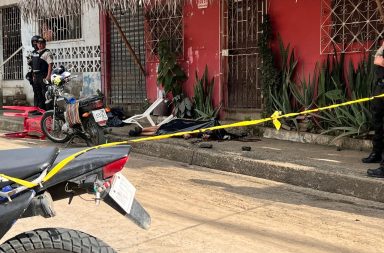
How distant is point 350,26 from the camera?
766 cm

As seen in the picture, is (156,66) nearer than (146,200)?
No

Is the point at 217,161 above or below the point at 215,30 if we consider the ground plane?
below

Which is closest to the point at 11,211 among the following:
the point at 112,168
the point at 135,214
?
the point at 112,168

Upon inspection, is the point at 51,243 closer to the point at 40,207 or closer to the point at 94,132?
the point at 40,207

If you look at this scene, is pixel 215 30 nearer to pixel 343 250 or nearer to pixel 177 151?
pixel 177 151

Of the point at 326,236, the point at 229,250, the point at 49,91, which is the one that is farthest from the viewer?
the point at 49,91

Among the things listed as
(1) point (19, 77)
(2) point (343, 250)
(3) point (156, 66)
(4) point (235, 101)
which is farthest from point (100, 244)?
(1) point (19, 77)

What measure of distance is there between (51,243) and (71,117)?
6.50 metres

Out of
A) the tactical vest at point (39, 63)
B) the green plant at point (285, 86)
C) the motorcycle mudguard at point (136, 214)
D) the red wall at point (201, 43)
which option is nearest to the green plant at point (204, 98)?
the red wall at point (201, 43)

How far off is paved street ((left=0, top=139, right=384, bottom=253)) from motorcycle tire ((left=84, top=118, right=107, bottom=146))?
222 cm

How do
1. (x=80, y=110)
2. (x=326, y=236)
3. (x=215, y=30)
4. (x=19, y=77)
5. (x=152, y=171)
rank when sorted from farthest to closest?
1. (x=19, y=77)
2. (x=215, y=30)
3. (x=80, y=110)
4. (x=152, y=171)
5. (x=326, y=236)

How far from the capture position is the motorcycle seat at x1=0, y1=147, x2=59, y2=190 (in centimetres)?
226

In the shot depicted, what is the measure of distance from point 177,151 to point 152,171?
102 centimetres

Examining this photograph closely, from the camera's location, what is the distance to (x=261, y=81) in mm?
8828
